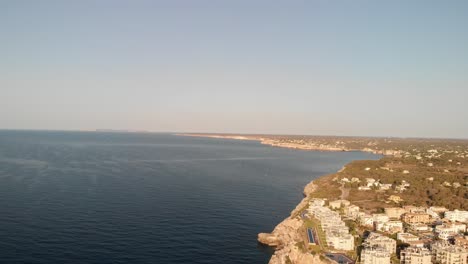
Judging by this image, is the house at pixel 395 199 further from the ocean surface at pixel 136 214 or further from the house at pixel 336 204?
the ocean surface at pixel 136 214

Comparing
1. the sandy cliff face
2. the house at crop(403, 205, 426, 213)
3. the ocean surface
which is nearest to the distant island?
the sandy cliff face

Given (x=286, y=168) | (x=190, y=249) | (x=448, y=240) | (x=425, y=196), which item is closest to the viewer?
(x=190, y=249)

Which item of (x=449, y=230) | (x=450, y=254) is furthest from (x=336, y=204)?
(x=450, y=254)

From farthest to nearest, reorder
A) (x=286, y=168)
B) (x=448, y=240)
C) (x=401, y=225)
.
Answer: (x=286, y=168), (x=401, y=225), (x=448, y=240)

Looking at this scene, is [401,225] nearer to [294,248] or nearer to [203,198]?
[294,248]

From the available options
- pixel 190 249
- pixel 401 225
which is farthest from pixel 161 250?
pixel 401 225

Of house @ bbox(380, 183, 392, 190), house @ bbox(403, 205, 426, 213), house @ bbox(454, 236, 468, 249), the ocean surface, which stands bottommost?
the ocean surface

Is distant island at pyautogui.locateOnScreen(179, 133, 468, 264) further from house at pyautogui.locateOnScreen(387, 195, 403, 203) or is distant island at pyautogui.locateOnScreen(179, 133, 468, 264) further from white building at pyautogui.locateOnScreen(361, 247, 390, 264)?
house at pyautogui.locateOnScreen(387, 195, 403, 203)
